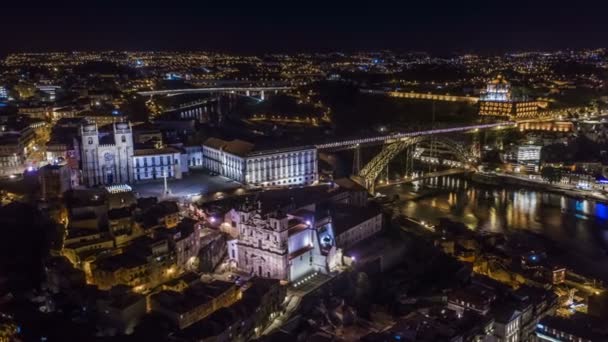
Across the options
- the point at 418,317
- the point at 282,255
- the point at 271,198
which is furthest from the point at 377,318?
the point at 271,198

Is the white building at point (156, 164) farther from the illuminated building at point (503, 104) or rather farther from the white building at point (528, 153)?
the illuminated building at point (503, 104)

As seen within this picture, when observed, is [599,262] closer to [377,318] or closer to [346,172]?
[377,318]

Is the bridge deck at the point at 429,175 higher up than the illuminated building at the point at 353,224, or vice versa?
the illuminated building at the point at 353,224

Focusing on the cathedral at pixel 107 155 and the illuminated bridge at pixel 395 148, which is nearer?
the cathedral at pixel 107 155

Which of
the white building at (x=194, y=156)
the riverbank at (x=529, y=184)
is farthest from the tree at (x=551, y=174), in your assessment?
the white building at (x=194, y=156)

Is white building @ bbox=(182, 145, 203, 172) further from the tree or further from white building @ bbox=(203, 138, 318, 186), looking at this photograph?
the tree

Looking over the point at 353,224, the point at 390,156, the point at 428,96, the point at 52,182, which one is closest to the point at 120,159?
the point at 52,182

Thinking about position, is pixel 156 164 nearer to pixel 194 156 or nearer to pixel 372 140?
pixel 194 156
